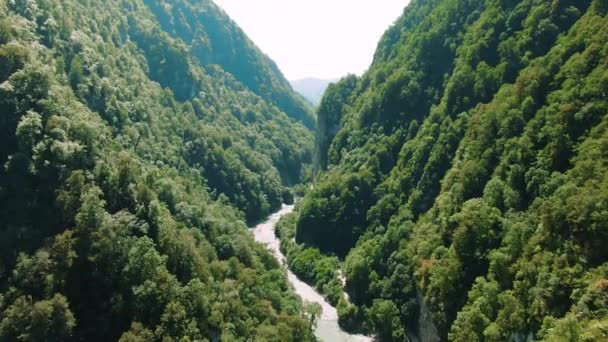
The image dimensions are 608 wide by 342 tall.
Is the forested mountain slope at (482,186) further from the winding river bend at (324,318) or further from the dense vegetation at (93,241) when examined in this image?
the dense vegetation at (93,241)

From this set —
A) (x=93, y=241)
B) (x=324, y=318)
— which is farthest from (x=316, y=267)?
(x=93, y=241)

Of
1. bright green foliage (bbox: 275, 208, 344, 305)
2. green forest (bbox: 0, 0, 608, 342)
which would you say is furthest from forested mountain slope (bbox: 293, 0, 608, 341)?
bright green foliage (bbox: 275, 208, 344, 305)

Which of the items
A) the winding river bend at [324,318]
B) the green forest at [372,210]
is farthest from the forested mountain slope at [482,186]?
the winding river bend at [324,318]

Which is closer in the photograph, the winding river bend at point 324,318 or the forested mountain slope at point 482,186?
the forested mountain slope at point 482,186

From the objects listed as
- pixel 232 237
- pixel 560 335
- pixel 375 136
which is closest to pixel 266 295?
pixel 232 237

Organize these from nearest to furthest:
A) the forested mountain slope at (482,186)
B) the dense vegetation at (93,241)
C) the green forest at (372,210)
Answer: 1. the forested mountain slope at (482,186)
2. the green forest at (372,210)
3. the dense vegetation at (93,241)

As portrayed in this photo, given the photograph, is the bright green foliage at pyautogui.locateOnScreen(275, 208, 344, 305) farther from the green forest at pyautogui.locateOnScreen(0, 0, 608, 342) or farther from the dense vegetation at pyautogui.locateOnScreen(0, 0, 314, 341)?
the dense vegetation at pyautogui.locateOnScreen(0, 0, 314, 341)

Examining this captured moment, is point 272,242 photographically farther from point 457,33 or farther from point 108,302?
point 108,302
